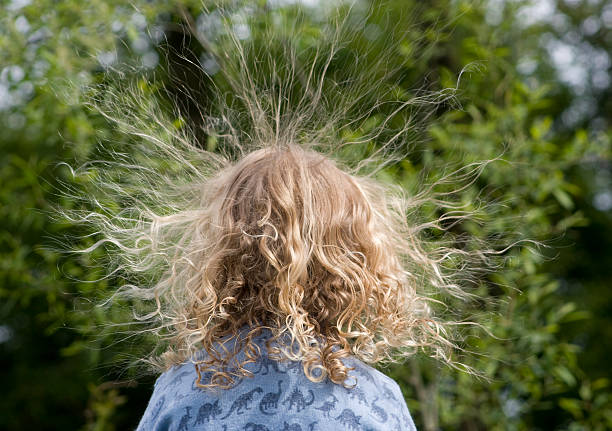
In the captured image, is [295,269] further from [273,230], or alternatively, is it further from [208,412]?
[208,412]

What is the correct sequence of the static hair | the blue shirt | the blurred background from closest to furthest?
the blue shirt → the static hair → the blurred background

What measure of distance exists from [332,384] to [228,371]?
0.65ft

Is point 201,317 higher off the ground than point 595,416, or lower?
higher

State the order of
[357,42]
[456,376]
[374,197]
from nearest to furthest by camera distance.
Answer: [374,197] → [357,42] → [456,376]

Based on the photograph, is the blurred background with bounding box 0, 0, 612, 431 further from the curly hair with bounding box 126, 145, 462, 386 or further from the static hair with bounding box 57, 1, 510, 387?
the curly hair with bounding box 126, 145, 462, 386

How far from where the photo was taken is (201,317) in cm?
123

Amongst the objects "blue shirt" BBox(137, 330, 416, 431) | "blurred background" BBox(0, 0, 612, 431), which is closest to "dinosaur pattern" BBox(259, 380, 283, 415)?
"blue shirt" BBox(137, 330, 416, 431)

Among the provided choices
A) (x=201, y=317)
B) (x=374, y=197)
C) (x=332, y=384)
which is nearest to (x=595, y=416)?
(x=374, y=197)

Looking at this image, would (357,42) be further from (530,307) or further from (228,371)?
(530,307)

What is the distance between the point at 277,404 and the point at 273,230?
337 mm

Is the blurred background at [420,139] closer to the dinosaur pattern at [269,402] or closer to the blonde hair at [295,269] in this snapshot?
the blonde hair at [295,269]

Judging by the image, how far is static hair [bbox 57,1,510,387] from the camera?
1.23 metres

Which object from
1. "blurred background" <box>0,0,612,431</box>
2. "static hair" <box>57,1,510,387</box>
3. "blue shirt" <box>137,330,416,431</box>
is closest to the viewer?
"blue shirt" <box>137,330,416,431</box>

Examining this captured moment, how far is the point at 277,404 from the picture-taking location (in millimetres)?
1135
